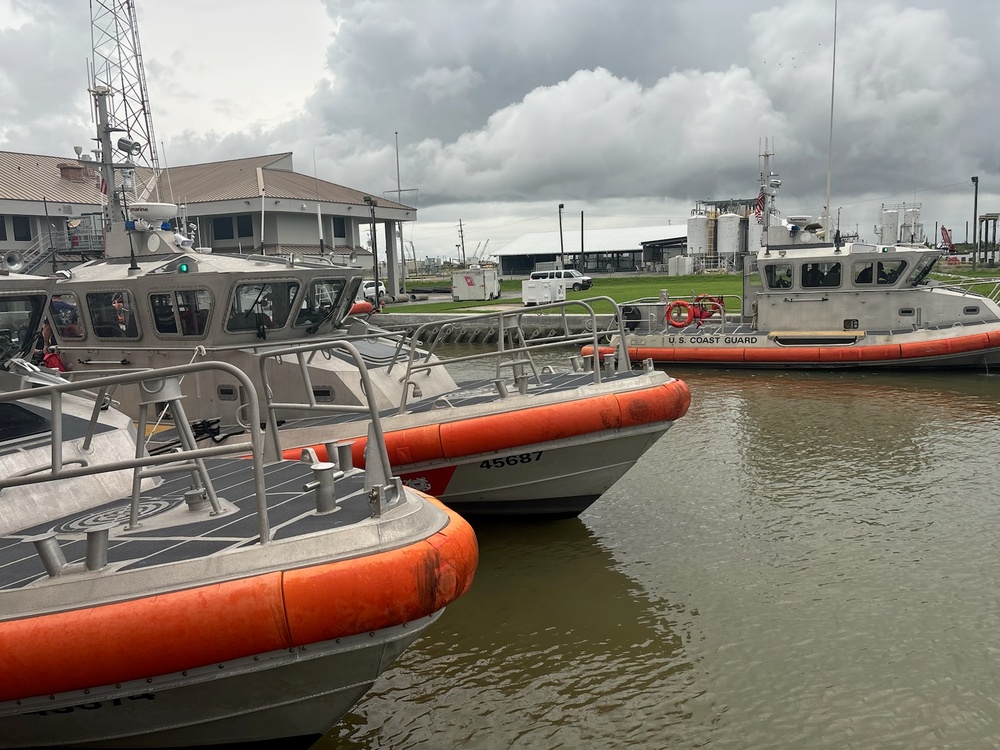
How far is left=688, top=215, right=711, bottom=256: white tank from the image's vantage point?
54500 millimetres

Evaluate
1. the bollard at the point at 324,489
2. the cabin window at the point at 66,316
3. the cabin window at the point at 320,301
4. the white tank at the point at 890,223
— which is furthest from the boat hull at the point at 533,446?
the white tank at the point at 890,223

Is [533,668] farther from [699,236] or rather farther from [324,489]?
[699,236]

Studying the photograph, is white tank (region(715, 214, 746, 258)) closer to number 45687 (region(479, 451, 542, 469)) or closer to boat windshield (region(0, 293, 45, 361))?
number 45687 (region(479, 451, 542, 469))

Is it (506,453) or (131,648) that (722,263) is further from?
(131,648)

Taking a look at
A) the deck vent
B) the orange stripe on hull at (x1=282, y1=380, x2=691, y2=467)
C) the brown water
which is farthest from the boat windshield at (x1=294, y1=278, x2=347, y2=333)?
the brown water

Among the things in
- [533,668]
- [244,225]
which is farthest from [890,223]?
[533,668]

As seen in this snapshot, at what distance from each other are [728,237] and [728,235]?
143 mm

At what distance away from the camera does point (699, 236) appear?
179 feet

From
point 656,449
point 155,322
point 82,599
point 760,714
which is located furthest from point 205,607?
point 656,449

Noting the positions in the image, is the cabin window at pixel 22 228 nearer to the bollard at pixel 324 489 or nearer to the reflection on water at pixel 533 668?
the reflection on water at pixel 533 668

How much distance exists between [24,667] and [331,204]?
33.4 metres

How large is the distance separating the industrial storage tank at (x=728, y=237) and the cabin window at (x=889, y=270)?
3707 centimetres

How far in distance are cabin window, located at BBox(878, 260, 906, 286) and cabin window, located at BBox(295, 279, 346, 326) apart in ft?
38.6

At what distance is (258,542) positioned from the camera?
130 inches
